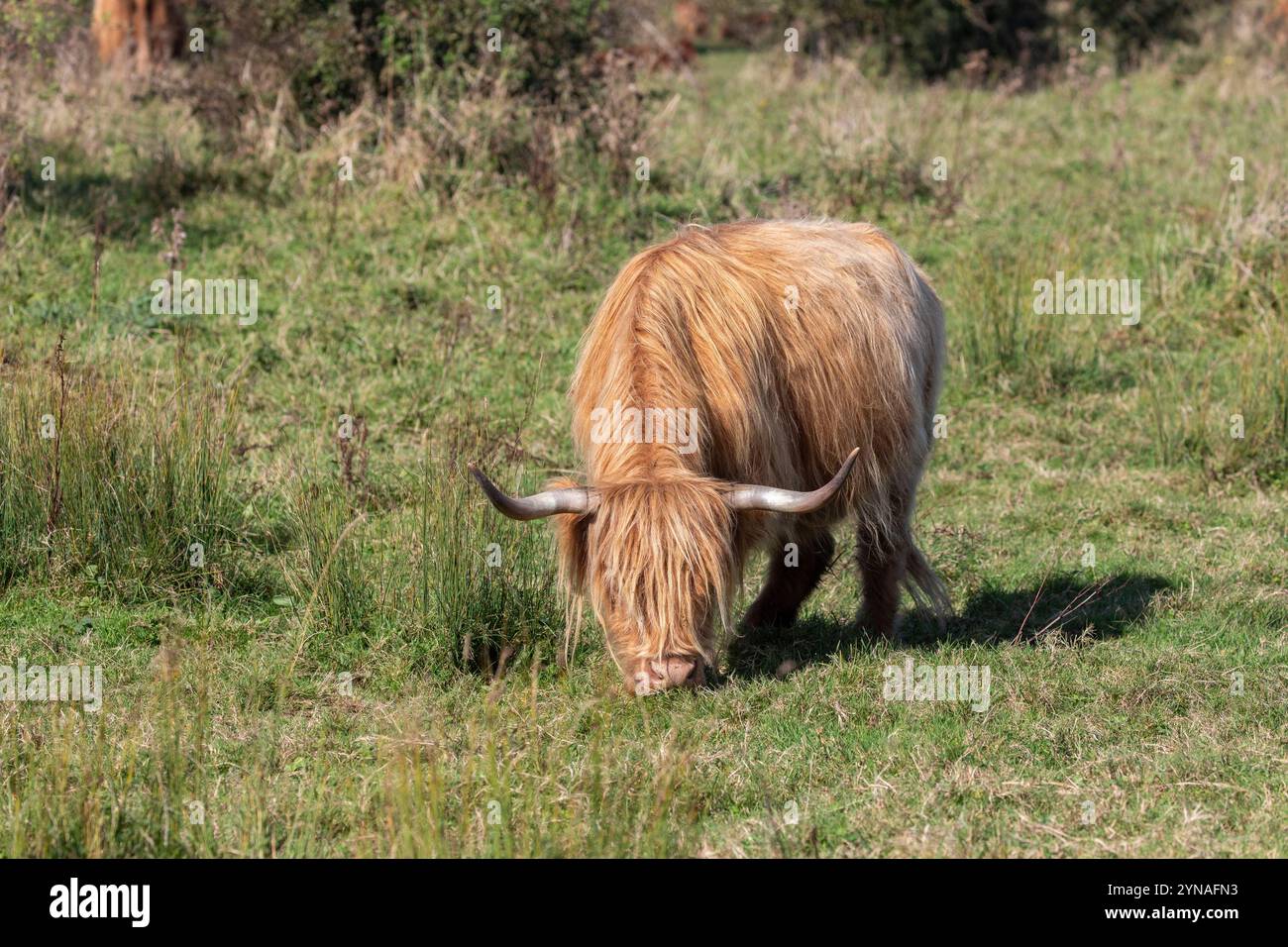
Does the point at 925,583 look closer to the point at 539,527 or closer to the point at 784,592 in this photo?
the point at 784,592

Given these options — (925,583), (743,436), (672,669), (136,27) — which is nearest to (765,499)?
(743,436)

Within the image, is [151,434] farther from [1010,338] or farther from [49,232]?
[1010,338]

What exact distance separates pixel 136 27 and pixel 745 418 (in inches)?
460

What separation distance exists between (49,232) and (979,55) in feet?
28.5

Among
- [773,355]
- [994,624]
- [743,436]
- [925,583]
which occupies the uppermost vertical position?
[773,355]

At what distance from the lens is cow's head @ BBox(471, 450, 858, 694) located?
5059mm

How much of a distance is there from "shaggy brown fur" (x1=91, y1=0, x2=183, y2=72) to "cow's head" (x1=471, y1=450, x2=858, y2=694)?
11135 mm

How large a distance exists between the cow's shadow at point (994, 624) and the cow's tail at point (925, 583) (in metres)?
0.08

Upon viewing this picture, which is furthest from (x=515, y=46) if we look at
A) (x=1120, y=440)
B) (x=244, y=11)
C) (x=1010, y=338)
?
(x=1120, y=440)

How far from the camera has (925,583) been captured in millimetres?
6613

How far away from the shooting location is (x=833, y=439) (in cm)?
604

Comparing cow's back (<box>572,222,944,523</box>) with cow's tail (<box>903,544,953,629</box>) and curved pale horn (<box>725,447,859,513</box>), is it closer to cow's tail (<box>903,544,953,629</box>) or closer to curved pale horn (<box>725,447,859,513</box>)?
curved pale horn (<box>725,447,859,513</box>)

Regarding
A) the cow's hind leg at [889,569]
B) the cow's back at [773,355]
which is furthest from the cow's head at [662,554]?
the cow's hind leg at [889,569]

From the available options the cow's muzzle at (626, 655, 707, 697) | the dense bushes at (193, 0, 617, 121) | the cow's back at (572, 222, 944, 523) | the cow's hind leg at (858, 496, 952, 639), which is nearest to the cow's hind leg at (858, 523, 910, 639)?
the cow's hind leg at (858, 496, 952, 639)
